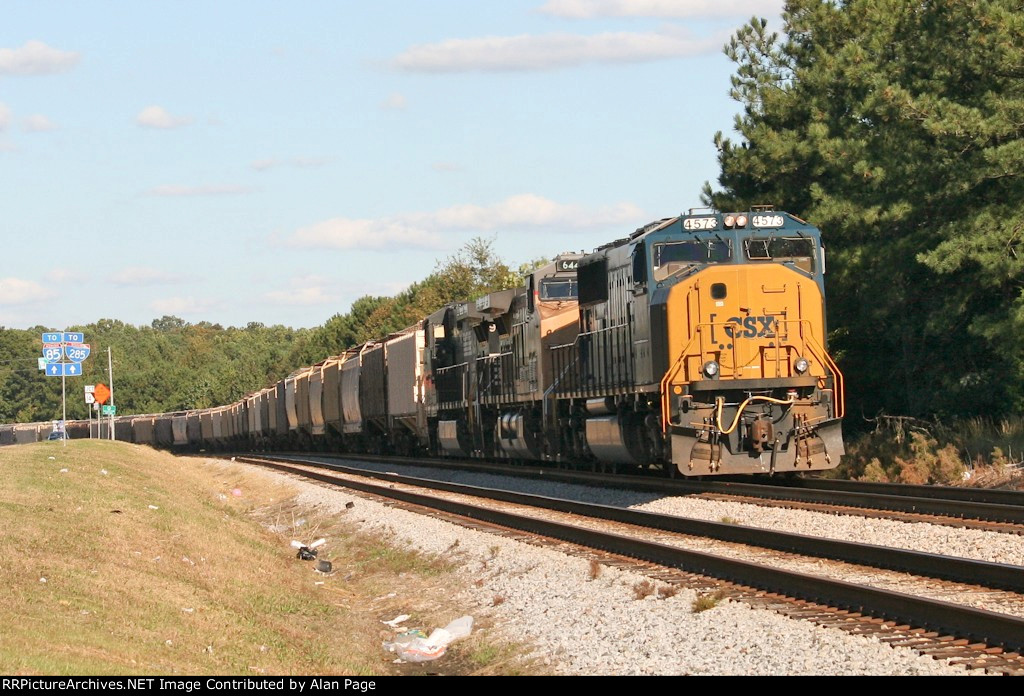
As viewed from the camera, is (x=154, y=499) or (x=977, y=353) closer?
(x=154, y=499)

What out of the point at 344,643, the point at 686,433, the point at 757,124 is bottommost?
the point at 344,643

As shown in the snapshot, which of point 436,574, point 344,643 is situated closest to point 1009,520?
point 436,574

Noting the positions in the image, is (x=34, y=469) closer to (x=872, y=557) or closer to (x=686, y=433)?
(x=686, y=433)

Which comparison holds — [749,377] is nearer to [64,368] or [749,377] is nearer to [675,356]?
[675,356]

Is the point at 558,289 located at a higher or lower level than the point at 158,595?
higher

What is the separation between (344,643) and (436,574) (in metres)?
3.79

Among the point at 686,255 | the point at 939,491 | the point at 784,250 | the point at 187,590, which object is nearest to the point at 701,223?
the point at 686,255

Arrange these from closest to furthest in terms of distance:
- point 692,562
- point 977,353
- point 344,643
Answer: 1. point 344,643
2. point 692,562
3. point 977,353

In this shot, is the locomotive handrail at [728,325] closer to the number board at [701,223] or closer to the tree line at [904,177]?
the number board at [701,223]

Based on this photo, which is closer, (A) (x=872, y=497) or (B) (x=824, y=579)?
(B) (x=824, y=579)

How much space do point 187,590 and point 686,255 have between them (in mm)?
9546

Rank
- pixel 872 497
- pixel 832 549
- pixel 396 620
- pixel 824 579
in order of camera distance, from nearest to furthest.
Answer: pixel 824 579, pixel 832 549, pixel 396 620, pixel 872 497

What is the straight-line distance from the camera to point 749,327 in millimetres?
18156

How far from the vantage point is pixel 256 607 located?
1246 centimetres
